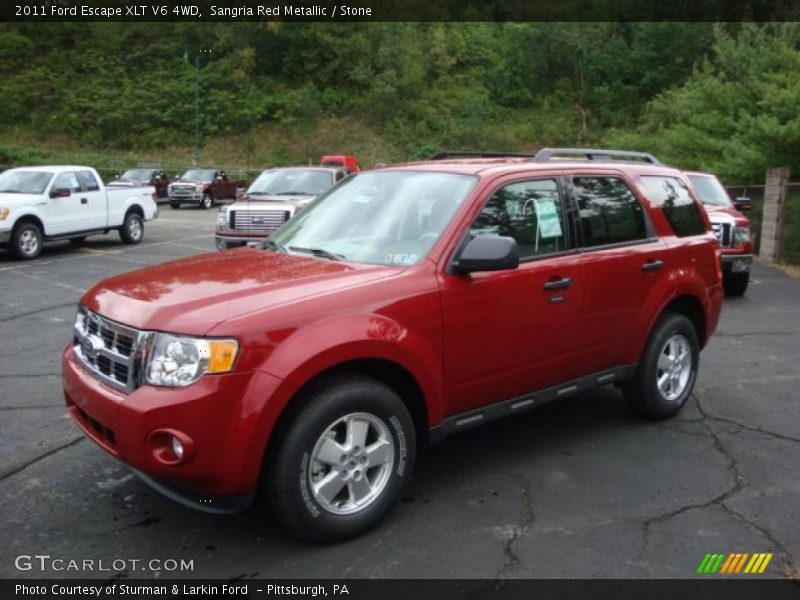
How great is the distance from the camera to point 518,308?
14.1ft

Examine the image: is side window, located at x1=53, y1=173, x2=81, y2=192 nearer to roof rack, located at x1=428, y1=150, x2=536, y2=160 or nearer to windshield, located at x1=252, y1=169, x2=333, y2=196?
windshield, located at x1=252, y1=169, x2=333, y2=196

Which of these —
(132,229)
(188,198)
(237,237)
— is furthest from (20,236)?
(188,198)

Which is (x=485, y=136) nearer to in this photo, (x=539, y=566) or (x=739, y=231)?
(x=739, y=231)

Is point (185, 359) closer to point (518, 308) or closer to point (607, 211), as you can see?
point (518, 308)

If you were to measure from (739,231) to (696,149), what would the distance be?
9.66 m

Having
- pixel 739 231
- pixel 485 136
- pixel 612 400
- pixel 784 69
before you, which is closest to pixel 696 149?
pixel 784 69

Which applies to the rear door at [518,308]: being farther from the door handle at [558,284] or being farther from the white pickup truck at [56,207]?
the white pickup truck at [56,207]

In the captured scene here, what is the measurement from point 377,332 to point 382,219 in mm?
1037

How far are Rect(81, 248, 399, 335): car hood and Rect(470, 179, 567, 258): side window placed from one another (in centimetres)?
78

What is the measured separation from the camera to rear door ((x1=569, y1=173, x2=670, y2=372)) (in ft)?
15.6

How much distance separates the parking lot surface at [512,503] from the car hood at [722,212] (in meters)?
4.97

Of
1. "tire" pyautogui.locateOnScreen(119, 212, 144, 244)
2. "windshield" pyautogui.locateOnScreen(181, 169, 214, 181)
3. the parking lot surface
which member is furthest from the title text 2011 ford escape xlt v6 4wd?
"windshield" pyautogui.locateOnScreen(181, 169, 214, 181)

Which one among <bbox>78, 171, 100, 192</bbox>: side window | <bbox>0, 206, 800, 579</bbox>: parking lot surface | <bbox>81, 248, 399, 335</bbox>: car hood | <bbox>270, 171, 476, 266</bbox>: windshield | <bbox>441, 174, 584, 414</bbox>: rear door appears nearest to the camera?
<bbox>81, 248, 399, 335</bbox>: car hood

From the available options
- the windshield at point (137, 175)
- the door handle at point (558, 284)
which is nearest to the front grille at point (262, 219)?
the door handle at point (558, 284)
